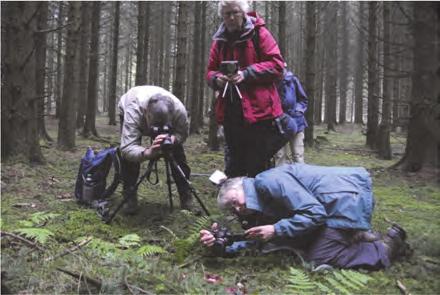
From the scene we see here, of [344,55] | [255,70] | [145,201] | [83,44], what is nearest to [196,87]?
[83,44]

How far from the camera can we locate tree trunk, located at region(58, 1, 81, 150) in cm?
1047

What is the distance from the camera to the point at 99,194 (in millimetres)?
5512

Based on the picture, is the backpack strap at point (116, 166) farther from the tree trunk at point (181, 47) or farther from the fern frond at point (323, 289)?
the tree trunk at point (181, 47)

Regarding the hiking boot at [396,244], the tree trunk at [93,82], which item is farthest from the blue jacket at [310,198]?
the tree trunk at [93,82]

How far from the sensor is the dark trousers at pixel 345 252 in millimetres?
3564

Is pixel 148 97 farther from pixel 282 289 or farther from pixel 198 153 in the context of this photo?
pixel 198 153

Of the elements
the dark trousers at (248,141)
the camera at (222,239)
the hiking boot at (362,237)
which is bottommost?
the camera at (222,239)

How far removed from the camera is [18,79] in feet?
22.7

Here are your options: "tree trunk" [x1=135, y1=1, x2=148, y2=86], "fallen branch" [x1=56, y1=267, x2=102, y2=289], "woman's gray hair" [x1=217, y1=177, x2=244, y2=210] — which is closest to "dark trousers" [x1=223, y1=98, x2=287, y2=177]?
"woman's gray hair" [x1=217, y1=177, x2=244, y2=210]

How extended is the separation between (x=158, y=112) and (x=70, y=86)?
6.58 metres

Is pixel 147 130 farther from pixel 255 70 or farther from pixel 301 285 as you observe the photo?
pixel 301 285

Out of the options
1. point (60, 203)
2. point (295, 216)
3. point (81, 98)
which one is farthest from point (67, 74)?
point (295, 216)

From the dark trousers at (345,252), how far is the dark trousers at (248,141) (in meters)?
1.19

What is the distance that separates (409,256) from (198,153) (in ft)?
24.9
